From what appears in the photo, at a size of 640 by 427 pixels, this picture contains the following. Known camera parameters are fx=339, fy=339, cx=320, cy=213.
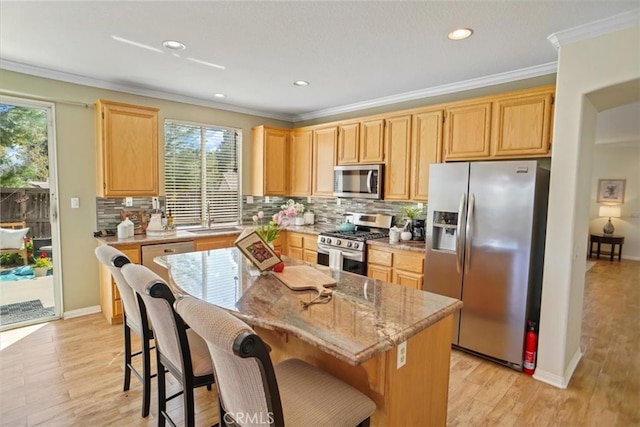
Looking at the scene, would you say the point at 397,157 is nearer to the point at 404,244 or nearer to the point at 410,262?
the point at 404,244

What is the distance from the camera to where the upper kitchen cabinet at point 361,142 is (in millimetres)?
4062

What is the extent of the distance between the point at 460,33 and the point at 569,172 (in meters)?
1.30

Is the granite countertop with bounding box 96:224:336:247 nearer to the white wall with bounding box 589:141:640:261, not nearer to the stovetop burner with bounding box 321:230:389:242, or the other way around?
the stovetop burner with bounding box 321:230:389:242

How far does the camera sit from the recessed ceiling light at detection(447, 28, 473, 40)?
244 centimetres

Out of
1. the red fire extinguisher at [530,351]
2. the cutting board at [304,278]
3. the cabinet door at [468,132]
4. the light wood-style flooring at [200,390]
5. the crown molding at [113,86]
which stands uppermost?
the crown molding at [113,86]

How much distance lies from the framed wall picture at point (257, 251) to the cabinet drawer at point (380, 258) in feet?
5.73

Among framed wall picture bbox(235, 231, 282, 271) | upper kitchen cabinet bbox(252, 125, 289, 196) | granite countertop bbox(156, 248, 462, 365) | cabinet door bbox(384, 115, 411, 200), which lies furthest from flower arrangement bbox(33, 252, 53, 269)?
cabinet door bbox(384, 115, 411, 200)

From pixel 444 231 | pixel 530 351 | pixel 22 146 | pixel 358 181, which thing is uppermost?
pixel 22 146

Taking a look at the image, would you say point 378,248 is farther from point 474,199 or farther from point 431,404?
point 431,404

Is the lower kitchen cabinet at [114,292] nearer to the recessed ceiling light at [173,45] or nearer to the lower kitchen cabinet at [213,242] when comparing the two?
the lower kitchen cabinet at [213,242]

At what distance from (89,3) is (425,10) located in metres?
2.15

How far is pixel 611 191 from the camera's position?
7969mm

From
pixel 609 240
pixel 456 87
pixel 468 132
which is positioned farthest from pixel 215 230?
pixel 609 240

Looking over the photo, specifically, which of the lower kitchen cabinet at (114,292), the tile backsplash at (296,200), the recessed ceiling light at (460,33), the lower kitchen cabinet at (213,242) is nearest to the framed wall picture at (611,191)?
the tile backsplash at (296,200)
